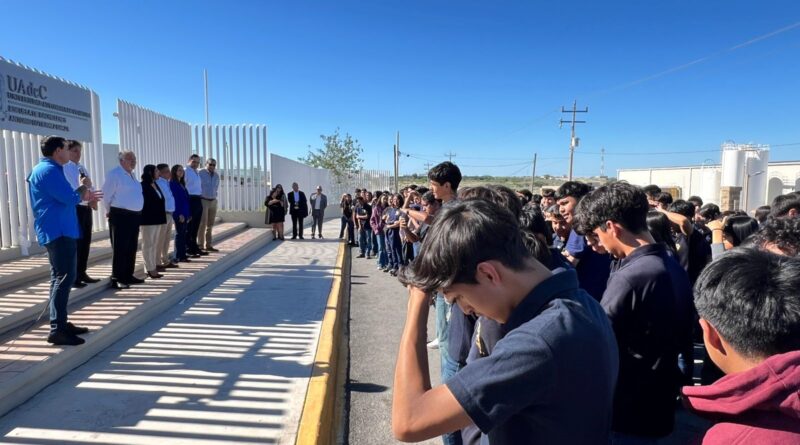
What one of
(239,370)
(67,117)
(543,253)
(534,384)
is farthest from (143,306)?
(534,384)

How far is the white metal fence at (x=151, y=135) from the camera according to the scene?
30.4 ft

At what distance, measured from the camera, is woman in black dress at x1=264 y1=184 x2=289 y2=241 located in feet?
42.7

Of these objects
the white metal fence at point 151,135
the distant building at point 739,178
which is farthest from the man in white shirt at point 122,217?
the distant building at point 739,178

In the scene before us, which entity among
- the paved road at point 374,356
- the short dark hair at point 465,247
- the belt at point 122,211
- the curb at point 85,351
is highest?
the short dark hair at point 465,247

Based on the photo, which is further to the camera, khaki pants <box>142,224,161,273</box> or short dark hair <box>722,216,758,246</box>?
khaki pants <box>142,224,161,273</box>

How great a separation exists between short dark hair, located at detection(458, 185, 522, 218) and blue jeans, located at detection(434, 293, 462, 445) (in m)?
0.58

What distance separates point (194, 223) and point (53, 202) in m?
4.70

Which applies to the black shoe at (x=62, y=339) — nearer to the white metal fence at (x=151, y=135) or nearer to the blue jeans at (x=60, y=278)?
the blue jeans at (x=60, y=278)

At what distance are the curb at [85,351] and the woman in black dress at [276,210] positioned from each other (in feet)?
19.7

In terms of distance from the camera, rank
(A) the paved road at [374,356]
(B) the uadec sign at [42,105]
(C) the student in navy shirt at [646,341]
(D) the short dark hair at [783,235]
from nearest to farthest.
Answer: (C) the student in navy shirt at [646,341] → (D) the short dark hair at [783,235] → (A) the paved road at [374,356] → (B) the uadec sign at [42,105]

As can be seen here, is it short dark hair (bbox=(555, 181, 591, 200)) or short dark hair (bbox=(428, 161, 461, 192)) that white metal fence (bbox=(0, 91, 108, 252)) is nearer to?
short dark hair (bbox=(428, 161, 461, 192))

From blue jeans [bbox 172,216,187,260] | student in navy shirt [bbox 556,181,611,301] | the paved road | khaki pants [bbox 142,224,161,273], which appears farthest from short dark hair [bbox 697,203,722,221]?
blue jeans [bbox 172,216,187,260]

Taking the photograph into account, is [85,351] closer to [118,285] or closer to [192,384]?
[192,384]

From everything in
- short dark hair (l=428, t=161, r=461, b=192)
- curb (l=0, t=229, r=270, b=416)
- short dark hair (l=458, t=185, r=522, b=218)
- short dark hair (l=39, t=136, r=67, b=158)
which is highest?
short dark hair (l=39, t=136, r=67, b=158)
